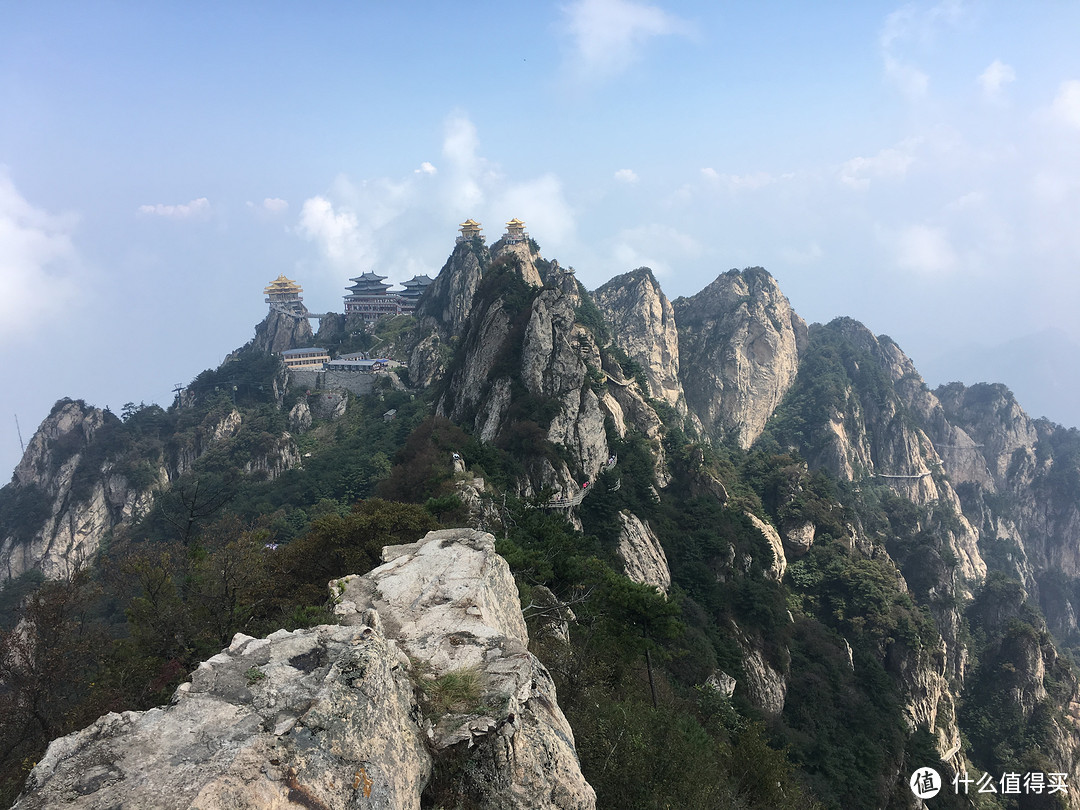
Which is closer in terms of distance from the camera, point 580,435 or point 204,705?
point 204,705

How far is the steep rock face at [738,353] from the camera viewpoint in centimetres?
8950

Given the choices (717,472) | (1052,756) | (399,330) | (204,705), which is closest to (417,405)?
(399,330)

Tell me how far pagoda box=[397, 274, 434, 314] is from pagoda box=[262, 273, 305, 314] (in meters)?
16.3

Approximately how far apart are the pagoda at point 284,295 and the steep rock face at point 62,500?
103 feet

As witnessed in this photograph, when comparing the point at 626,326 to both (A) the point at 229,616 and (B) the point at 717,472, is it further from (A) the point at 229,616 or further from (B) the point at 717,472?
(A) the point at 229,616

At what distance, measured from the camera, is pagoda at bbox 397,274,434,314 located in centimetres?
8856

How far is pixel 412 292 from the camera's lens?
3546 inches

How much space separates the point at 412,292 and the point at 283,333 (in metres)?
19.8

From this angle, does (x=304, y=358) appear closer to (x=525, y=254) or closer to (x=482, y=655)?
(x=525, y=254)

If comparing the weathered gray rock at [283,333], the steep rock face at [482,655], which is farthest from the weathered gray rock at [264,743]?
the weathered gray rock at [283,333]

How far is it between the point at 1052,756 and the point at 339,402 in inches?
2775

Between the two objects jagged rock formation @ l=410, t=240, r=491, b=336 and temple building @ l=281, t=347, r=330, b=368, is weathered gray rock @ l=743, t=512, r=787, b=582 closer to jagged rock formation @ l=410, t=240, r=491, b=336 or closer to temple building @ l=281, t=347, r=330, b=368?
jagged rock formation @ l=410, t=240, r=491, b=336

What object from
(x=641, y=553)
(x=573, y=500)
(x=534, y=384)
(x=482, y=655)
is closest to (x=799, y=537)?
(x=641, y=553)

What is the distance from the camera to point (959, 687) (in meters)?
51.6
